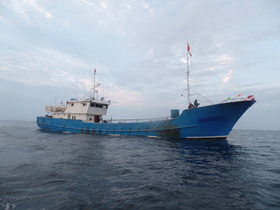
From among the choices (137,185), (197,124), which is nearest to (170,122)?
A: (197,124)

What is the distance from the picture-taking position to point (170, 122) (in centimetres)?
1683

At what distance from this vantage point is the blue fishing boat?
14.4 metres

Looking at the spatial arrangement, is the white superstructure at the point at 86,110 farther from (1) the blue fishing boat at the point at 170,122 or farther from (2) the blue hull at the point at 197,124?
(2) the blue hull at the point at 197,124

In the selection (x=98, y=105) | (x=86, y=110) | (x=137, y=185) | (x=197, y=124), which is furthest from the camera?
(x=98, y=105)

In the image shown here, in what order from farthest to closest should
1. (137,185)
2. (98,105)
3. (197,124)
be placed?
(98,105), (197,124), (137,185)

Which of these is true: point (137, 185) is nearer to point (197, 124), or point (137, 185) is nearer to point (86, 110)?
point (197, 124)

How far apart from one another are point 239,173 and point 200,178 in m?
2.21

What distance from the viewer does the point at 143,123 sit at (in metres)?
18.9

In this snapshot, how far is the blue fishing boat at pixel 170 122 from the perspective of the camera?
47.1 ft

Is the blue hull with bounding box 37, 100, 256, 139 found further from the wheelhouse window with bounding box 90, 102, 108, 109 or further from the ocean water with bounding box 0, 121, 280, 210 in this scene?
the ocean water with bounding box 0, 121, 280, 210

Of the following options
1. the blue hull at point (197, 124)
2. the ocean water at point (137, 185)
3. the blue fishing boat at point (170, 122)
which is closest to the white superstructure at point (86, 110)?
the blue fishing boat at point (170, 122)

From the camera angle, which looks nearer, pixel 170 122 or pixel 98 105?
pixel 170 122

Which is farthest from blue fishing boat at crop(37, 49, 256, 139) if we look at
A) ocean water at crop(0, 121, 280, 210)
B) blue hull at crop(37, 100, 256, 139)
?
ocean water at crop(0, 121, 280, 210)

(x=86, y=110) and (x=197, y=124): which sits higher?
(x=86, y=110)
